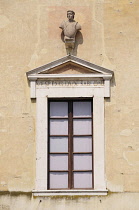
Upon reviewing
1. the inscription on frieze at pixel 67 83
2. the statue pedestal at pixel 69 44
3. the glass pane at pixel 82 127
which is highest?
the statue pedestal at pixel 69 44

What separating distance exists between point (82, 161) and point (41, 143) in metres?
1.04

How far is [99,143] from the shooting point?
1758 centimetres

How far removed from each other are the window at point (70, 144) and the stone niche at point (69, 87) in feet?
0.73

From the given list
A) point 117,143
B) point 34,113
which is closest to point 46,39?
point 34,113

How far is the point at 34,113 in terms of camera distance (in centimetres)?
1778

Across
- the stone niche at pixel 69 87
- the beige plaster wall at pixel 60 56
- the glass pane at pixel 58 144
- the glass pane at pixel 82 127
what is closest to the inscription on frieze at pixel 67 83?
the stone niche at pixel 69 87

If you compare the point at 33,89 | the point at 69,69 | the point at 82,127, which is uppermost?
the point at 69,69

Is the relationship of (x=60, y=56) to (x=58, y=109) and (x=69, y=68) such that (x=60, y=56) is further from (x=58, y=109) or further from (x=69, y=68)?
(x=58, y=109)

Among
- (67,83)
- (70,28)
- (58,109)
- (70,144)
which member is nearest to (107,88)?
(67,83)

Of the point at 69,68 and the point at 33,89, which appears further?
the point at 69,68

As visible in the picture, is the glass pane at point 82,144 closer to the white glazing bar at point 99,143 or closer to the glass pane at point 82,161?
the glass pane at point 82,161

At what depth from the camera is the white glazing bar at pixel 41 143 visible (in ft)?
57.3

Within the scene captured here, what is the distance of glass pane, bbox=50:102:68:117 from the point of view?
58.9 feet

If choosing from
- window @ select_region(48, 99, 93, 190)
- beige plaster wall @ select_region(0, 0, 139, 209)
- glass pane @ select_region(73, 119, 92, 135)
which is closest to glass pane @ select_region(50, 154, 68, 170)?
window @ select_region(48, 99, 93, 190)
